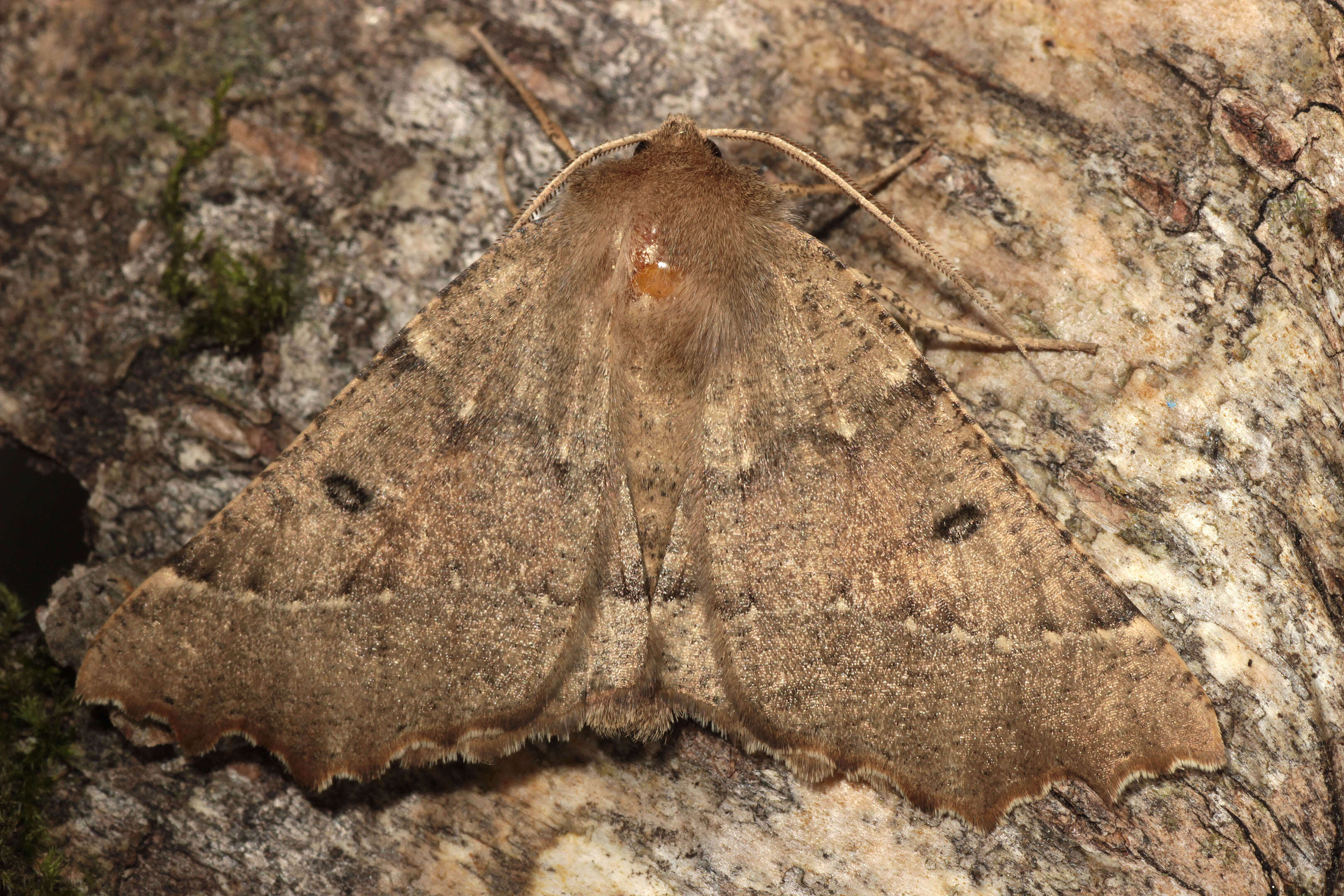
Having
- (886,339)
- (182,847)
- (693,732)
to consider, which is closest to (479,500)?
(693,732)

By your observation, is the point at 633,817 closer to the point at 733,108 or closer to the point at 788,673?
the point at 788,673

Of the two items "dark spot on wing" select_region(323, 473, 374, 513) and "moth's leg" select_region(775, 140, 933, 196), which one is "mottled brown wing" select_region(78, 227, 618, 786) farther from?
"moth's leg" select_region(775, 140, 933, 196)

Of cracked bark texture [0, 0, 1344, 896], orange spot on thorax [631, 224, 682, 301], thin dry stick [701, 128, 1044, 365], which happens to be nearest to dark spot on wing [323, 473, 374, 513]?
cracked bark texture [0, 0, 1344, 896]

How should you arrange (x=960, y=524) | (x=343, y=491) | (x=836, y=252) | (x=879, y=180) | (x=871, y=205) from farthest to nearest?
(x=836, y=252), (x=879, y=180), (x=871, y=205), (x=343, y=491), (x=960, y=524)

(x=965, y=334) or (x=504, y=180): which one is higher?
(x=504, y=180)

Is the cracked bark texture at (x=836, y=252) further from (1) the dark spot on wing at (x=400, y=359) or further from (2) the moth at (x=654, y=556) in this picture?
(1) the dark spot on wing at (x=400, y=359)

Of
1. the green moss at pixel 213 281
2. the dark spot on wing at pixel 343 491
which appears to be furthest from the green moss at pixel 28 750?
the dark spot on wing at pixel 343 491

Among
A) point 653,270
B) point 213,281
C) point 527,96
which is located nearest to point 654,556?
point 653,270

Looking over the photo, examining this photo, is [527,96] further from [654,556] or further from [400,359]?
[654,556]
